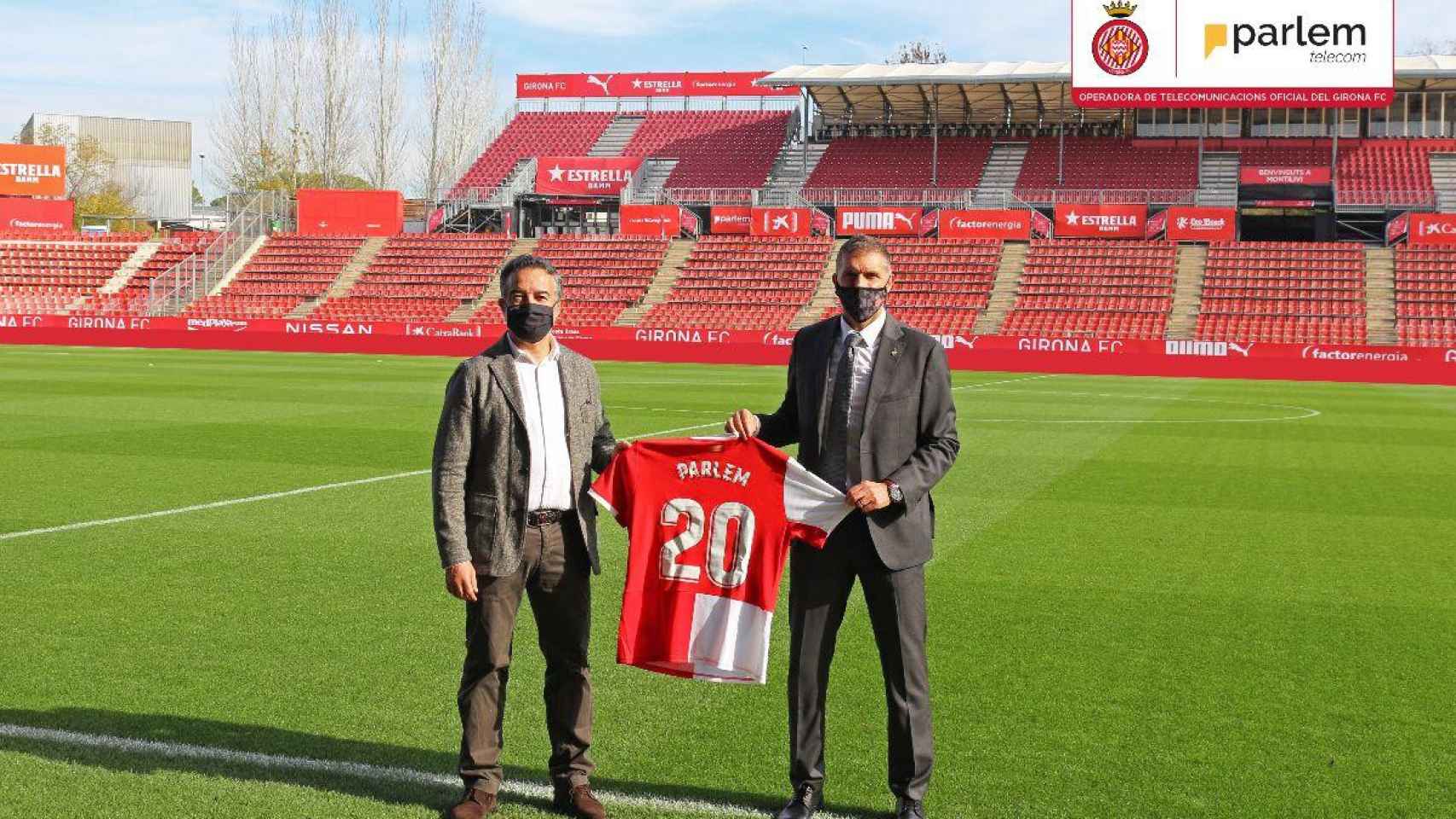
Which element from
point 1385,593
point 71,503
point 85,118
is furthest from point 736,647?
point 85,118

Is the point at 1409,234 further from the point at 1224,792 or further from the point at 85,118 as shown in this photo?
the point at 85,118

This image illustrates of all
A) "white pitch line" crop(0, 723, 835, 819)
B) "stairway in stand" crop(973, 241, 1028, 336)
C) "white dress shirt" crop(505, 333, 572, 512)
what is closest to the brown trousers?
"white dress shirt" crop(505, 333, 572, 512)

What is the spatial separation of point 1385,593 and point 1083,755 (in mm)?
4452

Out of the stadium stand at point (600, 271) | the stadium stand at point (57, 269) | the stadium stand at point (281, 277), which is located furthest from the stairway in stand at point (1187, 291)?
the stadium stand at point (57, 269)

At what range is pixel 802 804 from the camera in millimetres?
5129

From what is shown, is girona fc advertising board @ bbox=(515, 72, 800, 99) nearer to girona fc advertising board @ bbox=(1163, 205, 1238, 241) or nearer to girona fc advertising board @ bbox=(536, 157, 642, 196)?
girona fc advertising board @ bbox=(536, 157, 642, 196)

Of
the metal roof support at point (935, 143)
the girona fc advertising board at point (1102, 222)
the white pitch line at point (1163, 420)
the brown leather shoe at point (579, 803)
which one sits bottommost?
the brown leather shoe at point (579, 803)

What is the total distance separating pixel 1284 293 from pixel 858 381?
46.9 metres

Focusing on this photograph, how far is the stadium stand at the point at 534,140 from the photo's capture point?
2997 inches

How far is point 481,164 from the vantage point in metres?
77.1

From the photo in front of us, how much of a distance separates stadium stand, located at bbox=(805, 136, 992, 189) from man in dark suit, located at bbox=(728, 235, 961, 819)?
58.9 metres

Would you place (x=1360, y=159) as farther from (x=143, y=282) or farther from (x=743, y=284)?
(x=143, y=282)

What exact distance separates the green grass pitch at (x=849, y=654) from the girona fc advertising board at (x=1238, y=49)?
120ft

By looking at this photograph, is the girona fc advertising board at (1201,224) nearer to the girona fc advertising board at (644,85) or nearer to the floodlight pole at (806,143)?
the floodlight pole at (806,143)
